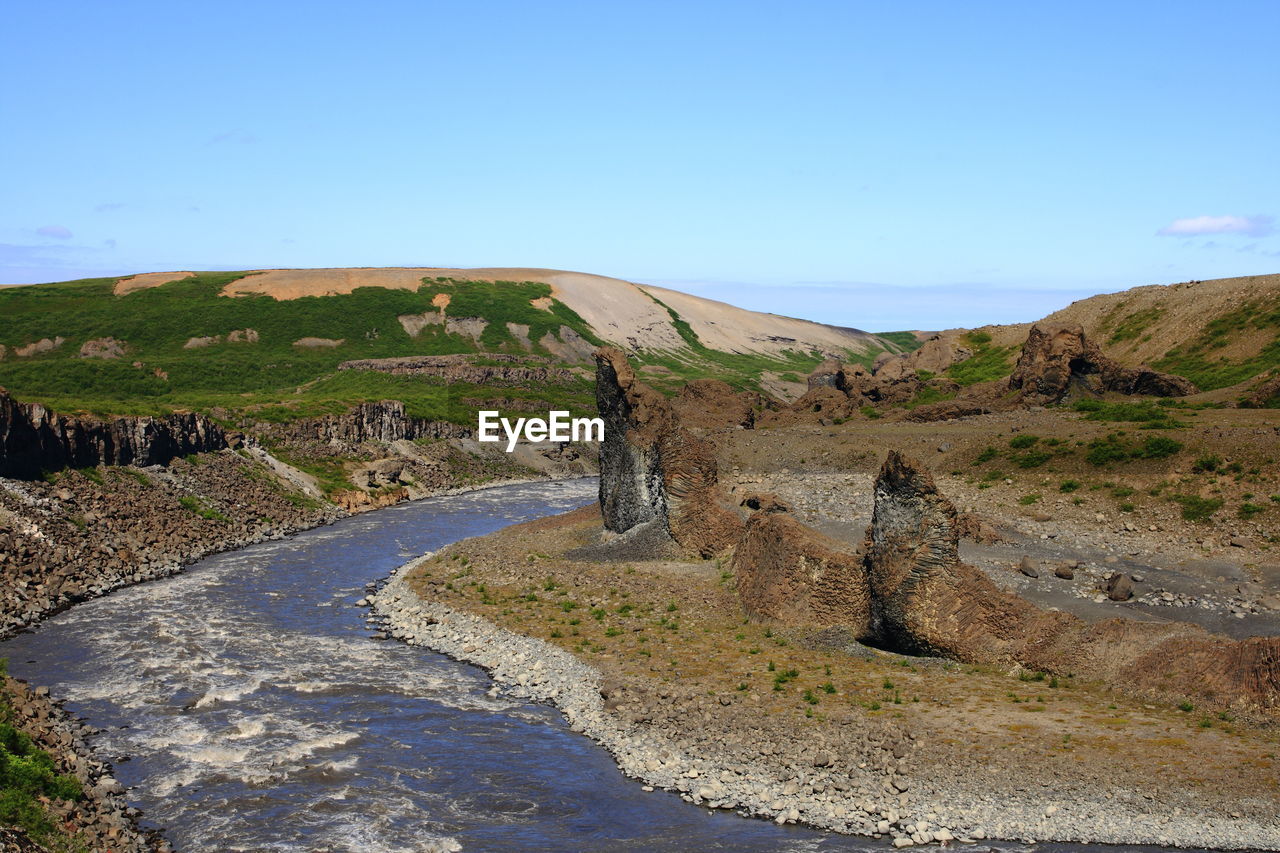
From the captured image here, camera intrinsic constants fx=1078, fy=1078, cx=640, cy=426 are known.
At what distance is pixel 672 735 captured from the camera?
90.7 feet

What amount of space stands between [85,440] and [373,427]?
39.5 m

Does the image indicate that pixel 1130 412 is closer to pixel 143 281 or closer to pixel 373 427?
pixel 373 427

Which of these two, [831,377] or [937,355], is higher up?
[937,355]

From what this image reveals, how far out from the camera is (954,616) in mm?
31062

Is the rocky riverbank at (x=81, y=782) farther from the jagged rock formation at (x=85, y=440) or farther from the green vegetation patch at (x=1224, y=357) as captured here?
the green vegetation patch at (x=1224, y=357)

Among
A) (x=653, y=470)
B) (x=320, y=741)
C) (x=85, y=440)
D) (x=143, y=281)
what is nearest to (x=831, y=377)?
(x=653, y=470)

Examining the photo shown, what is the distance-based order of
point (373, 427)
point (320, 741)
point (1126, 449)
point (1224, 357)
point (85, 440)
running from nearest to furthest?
point (320, 741) < point (1126, 449) < point (85, 440) < point (1224, 357) < point (373, 427)

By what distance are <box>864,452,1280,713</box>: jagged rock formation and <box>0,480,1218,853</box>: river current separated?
9998mm

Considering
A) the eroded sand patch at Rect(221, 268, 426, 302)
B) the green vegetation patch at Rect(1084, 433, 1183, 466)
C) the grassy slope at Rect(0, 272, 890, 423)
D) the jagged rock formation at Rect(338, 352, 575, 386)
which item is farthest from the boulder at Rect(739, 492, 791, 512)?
the eroded sand patch at Rect(221, 268, 426, 302)

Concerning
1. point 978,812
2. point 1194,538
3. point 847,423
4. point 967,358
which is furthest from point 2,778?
point 967,358

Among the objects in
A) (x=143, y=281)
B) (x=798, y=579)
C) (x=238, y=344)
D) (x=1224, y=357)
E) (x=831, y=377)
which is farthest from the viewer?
(x=143, y=281)

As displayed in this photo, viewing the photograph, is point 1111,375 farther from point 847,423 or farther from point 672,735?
point 672,735

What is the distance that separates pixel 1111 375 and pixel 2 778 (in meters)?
77.3

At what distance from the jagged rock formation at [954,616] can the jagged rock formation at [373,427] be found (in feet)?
211
